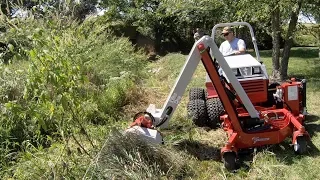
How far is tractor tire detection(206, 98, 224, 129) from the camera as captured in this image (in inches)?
214

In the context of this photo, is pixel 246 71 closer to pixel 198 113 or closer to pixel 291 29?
pixel 198 113

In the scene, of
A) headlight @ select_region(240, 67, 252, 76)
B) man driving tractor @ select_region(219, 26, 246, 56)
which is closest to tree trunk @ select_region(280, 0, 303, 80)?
man driving tractor @ select_region(219, 26, 246, 56)

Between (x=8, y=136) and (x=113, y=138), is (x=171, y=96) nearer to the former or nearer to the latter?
(x=113, y=138)

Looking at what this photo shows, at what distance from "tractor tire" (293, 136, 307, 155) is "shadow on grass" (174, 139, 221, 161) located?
0.86 meters

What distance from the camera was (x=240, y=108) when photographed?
510 centimetres

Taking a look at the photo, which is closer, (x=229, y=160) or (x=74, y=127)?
(x=229, y=160)

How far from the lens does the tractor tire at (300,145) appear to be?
4484 millimetres

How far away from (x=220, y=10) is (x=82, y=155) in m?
7.15

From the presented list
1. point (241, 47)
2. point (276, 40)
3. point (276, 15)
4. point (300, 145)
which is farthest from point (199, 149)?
point (276, 40)

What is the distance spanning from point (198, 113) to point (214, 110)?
23 cm

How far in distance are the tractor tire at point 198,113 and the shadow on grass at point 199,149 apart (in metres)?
0.53

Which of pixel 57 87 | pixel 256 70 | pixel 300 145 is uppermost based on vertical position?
pixel 57 87

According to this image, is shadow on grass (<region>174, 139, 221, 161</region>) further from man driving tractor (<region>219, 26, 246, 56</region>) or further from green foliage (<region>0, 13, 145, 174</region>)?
man driving tractor (<region>219, 26, 246, 56</region>)

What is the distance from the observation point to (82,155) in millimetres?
4289
